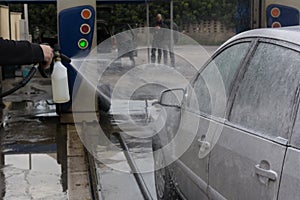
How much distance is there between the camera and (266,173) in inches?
108

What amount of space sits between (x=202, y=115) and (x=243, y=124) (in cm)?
76

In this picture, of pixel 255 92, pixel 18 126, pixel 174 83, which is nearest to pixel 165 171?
pixel 255 92

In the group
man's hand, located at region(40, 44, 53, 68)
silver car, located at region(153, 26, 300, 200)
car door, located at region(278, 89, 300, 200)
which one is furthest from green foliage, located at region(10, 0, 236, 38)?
car door, located at region(278, 89, 300, 200)

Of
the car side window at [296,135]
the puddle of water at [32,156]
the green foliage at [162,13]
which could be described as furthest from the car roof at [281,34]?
the green foliage at [162,13]

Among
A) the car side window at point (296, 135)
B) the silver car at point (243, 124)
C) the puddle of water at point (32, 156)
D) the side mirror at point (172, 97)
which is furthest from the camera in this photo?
the puddle of water at point (32, 156)

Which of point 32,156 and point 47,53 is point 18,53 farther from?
point 32,156

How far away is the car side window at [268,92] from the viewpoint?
2.87 meters

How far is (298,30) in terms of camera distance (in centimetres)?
318

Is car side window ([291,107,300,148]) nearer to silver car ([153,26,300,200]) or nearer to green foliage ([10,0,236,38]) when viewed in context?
silver car ([153,26,300,200])

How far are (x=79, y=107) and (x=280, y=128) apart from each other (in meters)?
6.40

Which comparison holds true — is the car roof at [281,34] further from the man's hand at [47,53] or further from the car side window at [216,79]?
the man's hand at [47,53]

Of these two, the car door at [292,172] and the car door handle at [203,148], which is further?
the car door handle at [203,148]

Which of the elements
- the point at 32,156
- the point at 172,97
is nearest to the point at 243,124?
the point at 172,97

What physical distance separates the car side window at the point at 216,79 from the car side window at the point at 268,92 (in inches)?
8.6
